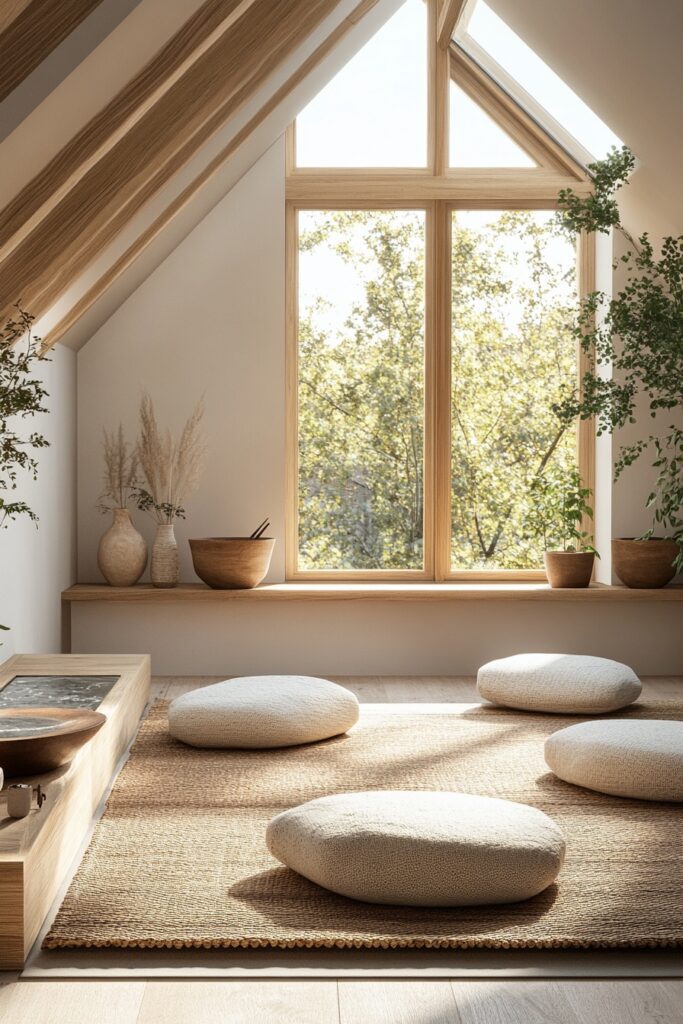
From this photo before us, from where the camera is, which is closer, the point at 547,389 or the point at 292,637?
the point at 292,637

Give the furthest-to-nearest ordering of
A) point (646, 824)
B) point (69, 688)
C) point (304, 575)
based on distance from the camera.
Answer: point (304, 575), point (69, 688), point (646, 824)

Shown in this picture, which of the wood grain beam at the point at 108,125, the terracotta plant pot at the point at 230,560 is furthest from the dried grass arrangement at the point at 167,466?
the wood grain beam at the point at 108,125

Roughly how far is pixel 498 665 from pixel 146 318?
2491 mm

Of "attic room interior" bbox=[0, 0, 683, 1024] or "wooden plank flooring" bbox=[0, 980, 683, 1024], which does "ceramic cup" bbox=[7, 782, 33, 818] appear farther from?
"wooden plank flooring" bbox=[0, 980, 683, 1024]

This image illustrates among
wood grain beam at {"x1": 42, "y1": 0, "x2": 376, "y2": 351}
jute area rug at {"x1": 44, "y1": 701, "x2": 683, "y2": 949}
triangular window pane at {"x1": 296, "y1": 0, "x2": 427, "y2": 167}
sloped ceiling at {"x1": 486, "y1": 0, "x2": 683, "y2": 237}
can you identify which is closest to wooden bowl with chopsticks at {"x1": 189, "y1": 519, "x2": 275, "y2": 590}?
wood grain beam at {"x1": 42, "y1": 0, "x2": 376, "y2": 351}

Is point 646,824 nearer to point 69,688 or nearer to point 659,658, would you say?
point 69,688

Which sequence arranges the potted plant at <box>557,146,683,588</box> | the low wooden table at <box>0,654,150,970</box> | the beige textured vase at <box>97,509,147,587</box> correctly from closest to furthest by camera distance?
the low wooden table at <box>0,654,150,970</box>, the potted plant at <box>557,146,683,588</box>, the beige textured vase at <box>97,509,147,587</box>

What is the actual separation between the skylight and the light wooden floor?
405cm

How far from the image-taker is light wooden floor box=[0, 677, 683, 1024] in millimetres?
1928

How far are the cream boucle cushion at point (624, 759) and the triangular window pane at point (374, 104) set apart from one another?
3473 mm

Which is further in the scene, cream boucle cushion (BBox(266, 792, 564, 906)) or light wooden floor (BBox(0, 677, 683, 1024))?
cream boucle cushion (BBox(266, 792, 564, 906))

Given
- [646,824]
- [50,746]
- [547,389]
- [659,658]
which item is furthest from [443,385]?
[50,746]

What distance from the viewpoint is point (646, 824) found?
2930 millimetres

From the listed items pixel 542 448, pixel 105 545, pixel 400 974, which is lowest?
pixel 400 974
